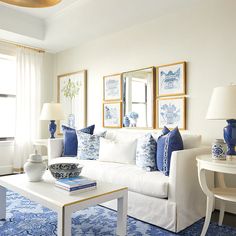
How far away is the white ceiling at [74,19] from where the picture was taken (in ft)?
10.4

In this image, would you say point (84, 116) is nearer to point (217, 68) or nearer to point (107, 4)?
point (107, 4)

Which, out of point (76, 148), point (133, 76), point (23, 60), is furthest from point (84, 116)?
point (23, 60)

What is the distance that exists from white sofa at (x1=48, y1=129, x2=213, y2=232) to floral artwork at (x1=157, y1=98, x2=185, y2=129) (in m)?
0.45

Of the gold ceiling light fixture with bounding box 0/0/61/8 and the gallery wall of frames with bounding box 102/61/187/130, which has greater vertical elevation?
the gold ceiling light fixture with bounding box 0/0/61/8

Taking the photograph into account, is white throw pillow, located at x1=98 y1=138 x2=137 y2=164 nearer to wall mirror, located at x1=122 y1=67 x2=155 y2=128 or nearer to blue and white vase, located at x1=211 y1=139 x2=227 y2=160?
wall mirror, located at x1=122 y1=67 x2=155 y2=128

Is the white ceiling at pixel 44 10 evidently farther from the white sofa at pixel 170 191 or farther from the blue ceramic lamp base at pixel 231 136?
the blue ceramic lamp base at pixel 231 136

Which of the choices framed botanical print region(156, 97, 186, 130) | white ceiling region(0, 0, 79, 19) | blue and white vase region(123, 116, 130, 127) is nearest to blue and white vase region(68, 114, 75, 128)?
blue and white vase region(123, 116, 130, 127)

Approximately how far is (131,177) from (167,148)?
468mm

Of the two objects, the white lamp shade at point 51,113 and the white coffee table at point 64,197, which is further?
the white lamp shade at point 51,113

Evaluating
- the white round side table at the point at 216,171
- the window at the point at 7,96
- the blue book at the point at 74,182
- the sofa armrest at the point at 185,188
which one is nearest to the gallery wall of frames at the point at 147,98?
the sofa armrest at the point at 185,188

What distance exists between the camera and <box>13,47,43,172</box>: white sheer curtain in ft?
14.8

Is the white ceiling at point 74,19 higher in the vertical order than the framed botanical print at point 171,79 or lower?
higher

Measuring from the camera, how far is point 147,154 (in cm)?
273

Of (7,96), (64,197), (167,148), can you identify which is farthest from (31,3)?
(7,96)
